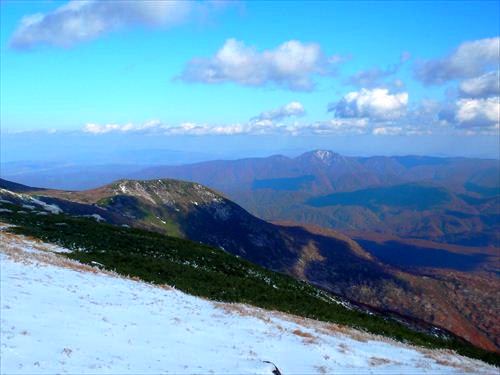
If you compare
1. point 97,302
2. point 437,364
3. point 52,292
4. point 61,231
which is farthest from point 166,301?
point 61,231

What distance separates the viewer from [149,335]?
64.9 ft

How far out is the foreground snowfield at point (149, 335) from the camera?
51.8 ft

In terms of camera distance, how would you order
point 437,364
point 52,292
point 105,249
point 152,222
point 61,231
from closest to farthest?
point 52,292 < point 437,364 < point 105,249 < point 61,231 < point 152,222

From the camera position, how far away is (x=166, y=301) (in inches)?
1070

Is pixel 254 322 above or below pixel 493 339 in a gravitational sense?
above

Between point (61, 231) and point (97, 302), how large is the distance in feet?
87.3

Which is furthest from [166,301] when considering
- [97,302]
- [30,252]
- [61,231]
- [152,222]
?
[152,222]

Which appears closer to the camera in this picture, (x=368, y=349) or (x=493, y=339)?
(x=368, y=349)

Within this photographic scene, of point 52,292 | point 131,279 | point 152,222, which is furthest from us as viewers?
point 152,222

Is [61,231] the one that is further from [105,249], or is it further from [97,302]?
[97,302]

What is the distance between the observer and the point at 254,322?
26328 mm

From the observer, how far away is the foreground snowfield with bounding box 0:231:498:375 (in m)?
15.8

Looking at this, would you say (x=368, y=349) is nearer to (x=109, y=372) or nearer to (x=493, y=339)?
(x=109, y=372)

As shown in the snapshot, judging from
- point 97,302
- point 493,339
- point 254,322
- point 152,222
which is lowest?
point 493,339
